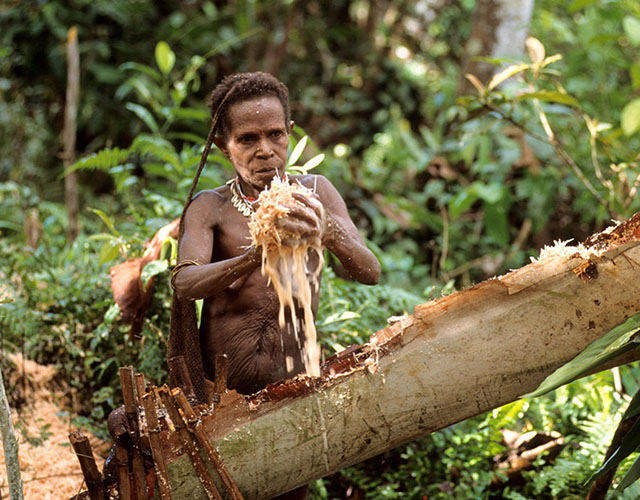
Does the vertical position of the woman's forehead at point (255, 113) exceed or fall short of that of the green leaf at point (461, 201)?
it falls short

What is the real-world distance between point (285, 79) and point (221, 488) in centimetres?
724

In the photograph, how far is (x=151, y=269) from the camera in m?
2.71

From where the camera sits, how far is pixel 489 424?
2777 millimetres

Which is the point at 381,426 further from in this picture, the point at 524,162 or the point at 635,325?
the point at 524,162

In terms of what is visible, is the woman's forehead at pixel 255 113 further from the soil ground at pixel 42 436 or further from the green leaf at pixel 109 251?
the soil ground at pixel 42 436

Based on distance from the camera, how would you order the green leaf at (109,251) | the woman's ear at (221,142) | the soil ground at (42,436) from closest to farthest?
the woman's ear at (221,142) < the soil ground at (42,436) < the green leaf at (109,251)

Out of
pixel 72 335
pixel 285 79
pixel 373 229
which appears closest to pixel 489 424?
pixel 72 335

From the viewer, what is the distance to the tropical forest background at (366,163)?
9.80 feet

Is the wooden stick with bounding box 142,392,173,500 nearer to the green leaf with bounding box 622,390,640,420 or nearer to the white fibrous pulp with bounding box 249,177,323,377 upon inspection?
the white fibrous pulp with bounding box 249,177,323,377

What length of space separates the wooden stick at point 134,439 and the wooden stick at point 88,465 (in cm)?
10

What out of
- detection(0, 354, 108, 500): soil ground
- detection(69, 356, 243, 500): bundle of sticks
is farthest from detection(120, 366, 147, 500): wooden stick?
detection(0, 354, 108, 500): soil ground

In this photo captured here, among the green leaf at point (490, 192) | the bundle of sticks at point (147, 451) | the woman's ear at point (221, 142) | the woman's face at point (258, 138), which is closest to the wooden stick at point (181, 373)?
the bundle of sticks at point (147, 451)

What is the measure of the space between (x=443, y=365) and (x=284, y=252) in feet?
1.89

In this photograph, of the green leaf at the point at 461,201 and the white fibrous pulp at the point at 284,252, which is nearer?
the white fibrous pulp at the point at 284,252
